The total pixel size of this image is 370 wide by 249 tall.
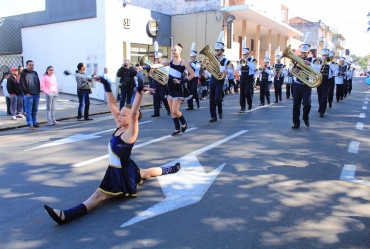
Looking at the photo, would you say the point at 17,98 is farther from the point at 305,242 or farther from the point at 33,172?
the point at 305,242

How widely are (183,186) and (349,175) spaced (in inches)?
102

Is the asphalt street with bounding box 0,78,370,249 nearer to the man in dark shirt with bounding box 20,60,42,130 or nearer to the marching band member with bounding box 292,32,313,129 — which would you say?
the marching band member with bounding box 292,32,313,129

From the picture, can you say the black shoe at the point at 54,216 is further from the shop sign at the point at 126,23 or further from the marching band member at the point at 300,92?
the shop sign at the point at 126,23

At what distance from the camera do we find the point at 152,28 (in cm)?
2148

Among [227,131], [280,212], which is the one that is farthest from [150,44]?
[280,212]

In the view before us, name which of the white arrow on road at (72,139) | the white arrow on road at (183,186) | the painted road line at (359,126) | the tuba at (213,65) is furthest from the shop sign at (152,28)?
the white arrow on road at (183,186)

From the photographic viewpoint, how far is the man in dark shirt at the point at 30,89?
32.3 ft

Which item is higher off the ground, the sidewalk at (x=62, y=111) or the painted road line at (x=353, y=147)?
the sidewalk at (x=62, y=111)

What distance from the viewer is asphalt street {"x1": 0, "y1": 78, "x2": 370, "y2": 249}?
3.48 meters

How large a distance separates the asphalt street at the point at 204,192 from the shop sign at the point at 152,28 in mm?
14064

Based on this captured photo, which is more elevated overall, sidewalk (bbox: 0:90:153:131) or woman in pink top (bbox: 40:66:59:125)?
woman in pink top (bbox: 40:66:59:125)

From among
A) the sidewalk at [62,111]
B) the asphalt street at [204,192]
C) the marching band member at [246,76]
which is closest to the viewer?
A: the asphalt street at [204,192]

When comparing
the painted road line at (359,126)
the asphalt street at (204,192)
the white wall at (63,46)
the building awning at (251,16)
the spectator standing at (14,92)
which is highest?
the building awning at (251,16)

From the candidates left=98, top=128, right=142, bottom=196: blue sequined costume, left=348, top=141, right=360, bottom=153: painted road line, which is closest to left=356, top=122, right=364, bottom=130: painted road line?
left=348, top=141, right=360, bottom=153: painted road line
